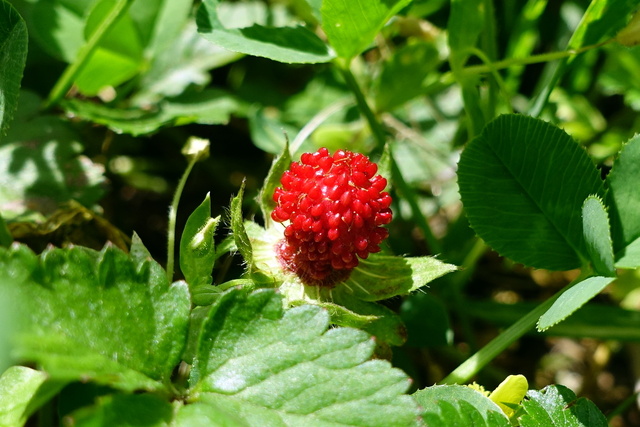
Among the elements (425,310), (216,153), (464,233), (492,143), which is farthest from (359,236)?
(216,153)

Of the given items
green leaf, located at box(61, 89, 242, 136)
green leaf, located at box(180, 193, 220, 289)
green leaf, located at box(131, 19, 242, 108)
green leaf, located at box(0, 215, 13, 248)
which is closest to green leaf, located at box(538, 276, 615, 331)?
green leaf, located at box(180, 193, 220, 289)

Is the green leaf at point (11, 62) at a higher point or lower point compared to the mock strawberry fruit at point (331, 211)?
higher

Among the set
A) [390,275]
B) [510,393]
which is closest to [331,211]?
[390,275]

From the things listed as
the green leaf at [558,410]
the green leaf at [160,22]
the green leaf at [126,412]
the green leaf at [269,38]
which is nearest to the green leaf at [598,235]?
the green leaf at [558,410]

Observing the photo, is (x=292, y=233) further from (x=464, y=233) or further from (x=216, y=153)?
(x=216, y=153)

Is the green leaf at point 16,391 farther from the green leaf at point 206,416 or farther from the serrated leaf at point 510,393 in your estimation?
the serrated leaf at point 510,393

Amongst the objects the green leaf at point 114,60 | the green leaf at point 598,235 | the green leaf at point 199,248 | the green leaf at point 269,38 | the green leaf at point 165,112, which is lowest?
the green leaf at point 199,248

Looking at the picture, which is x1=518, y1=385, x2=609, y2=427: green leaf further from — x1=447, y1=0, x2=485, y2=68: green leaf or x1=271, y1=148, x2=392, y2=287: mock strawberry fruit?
x1=447, y1=0, x2=485, y2=68: green leaf

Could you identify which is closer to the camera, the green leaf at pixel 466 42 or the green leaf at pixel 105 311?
the green leaf at pixel 105 311
